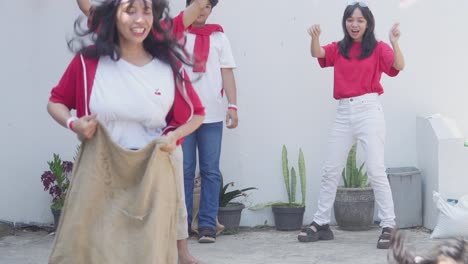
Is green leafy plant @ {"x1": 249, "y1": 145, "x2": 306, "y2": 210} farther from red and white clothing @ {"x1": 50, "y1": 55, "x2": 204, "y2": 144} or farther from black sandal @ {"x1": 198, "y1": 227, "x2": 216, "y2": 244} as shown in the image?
red and white clothing @ {"x1": 50, "y1": 55, "x2": 204, "y2": 144}

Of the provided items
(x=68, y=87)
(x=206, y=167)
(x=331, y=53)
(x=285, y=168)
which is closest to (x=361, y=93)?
(x=331, y=53)

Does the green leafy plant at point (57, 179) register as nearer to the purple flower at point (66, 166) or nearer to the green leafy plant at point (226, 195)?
the purple flower at point (66, 166)

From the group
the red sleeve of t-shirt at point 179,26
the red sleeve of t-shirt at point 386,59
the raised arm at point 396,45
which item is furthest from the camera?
the red sleeve of t-shirt at point 386,59

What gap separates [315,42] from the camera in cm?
698

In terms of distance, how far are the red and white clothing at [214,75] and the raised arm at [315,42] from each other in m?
0.64

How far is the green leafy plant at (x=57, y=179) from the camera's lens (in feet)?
24.5

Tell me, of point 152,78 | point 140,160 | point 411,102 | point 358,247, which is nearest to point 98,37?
point 152,78

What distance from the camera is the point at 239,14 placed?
7637mm

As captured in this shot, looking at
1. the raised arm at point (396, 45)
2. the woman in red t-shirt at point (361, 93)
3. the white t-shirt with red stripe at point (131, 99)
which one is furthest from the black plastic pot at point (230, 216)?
the white t-shirt with red stripe at point (131, 99)

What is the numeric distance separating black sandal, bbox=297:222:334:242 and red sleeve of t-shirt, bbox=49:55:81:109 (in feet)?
→ 10.7

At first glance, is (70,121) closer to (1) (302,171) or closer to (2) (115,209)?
(2) (115,209)

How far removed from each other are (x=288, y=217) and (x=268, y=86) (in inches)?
43.3

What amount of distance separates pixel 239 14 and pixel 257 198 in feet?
5.06

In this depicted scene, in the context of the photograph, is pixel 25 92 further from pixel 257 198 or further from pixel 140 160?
pixel 140 160
